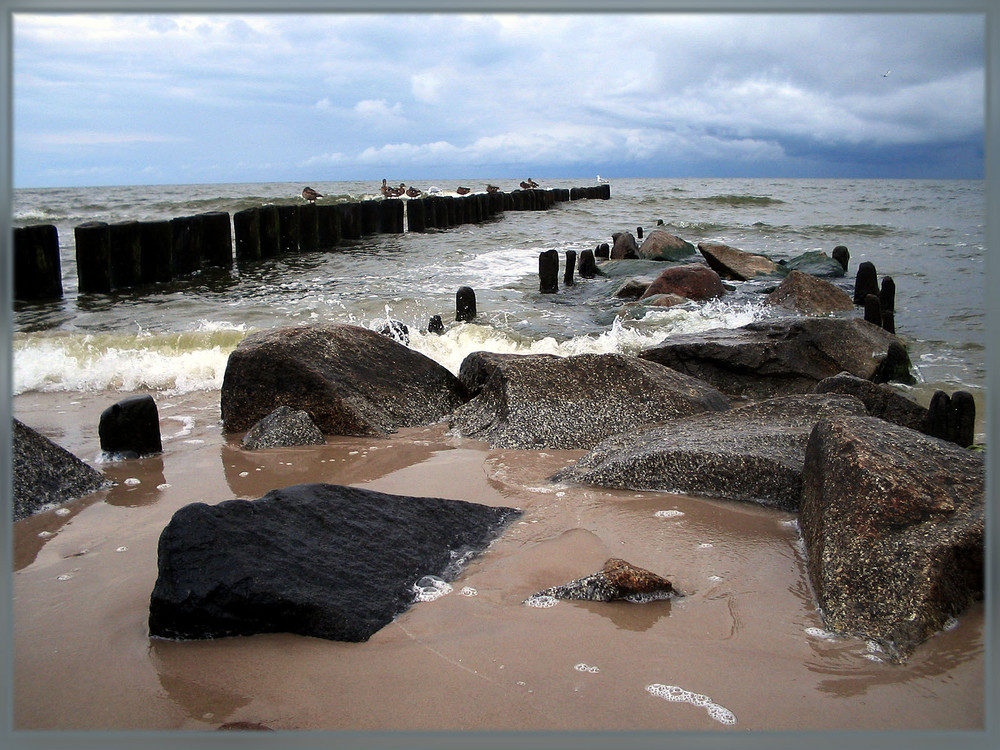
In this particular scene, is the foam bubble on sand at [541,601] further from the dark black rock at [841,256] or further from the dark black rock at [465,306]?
the dark black rock at [841,256]

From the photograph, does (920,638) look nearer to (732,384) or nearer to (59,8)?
(59,8)

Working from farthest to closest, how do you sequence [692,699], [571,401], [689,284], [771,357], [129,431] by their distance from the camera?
[689,284] → [771,357] → [571,401] → [129,431] → [692,699]

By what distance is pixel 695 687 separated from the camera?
210cm

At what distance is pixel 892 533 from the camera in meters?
2.71

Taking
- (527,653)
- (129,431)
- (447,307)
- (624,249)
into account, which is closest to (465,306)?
(447,307)

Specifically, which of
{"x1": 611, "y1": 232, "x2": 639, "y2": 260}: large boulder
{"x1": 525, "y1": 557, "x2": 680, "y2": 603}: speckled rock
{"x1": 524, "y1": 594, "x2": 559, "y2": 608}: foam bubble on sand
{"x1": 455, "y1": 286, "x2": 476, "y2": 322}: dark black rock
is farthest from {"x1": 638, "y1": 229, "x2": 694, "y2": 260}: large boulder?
{"x1": 524, "y1": 594, "x2": 559, "y2": 608}: foam bubble on sand

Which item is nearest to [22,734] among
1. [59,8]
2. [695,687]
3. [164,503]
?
[59,8]

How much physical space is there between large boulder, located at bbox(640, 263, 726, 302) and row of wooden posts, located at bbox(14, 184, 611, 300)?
311 inches

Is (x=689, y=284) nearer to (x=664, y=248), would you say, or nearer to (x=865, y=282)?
(x=865, y=282)

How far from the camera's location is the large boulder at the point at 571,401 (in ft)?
15.9

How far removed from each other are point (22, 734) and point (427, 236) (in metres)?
19.6

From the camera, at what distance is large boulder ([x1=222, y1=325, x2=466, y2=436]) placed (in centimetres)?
517

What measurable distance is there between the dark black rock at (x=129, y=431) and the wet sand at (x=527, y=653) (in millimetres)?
1077

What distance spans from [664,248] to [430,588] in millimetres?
13097
